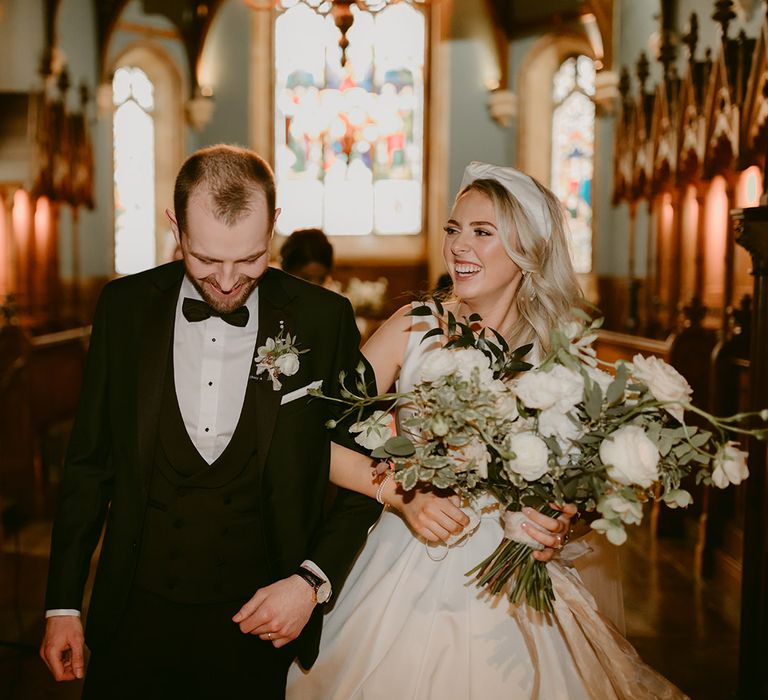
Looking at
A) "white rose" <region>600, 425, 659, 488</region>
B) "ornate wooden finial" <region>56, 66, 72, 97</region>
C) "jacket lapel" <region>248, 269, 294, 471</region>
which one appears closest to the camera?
"white rose" <region>600, 425, 659, 488</region>

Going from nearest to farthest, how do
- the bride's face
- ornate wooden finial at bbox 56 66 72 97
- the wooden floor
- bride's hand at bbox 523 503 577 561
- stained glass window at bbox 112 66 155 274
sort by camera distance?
bride's hand at bbox 523 503 577 561, the bride's face, the wooden floor, ornate wooden finial at bbox 56 66 72 97, stained glass window at bbox 112 66 155 274

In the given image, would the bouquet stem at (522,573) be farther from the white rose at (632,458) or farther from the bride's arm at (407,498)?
the white rose at (632,458)

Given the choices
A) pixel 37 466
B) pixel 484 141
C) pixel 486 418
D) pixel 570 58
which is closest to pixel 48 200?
pixel 37 466

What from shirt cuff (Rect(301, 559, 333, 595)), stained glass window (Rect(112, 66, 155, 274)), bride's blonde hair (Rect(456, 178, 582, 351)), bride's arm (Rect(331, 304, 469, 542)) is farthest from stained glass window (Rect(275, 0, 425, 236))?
shirt cuff (Rect(301, 559, 333, 595))

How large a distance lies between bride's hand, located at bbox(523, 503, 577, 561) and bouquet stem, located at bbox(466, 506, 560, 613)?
2 centimetres

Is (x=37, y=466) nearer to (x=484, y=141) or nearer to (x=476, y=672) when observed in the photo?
(x=476, y=672)

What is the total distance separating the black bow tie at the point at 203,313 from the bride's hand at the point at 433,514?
1.77 ft

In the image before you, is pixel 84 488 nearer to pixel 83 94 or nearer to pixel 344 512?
pixel 344 512

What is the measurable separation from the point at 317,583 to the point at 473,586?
0.42 m

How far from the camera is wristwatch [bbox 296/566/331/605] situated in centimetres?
178

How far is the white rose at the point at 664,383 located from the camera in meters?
1.53

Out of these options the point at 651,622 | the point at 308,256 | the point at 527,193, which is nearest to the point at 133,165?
the point at 308,256

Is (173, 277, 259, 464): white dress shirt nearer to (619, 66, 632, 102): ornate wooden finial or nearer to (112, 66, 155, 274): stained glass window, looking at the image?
(619, 66, 632, 102): ornate wooden finial

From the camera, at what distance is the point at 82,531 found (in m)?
1.78
